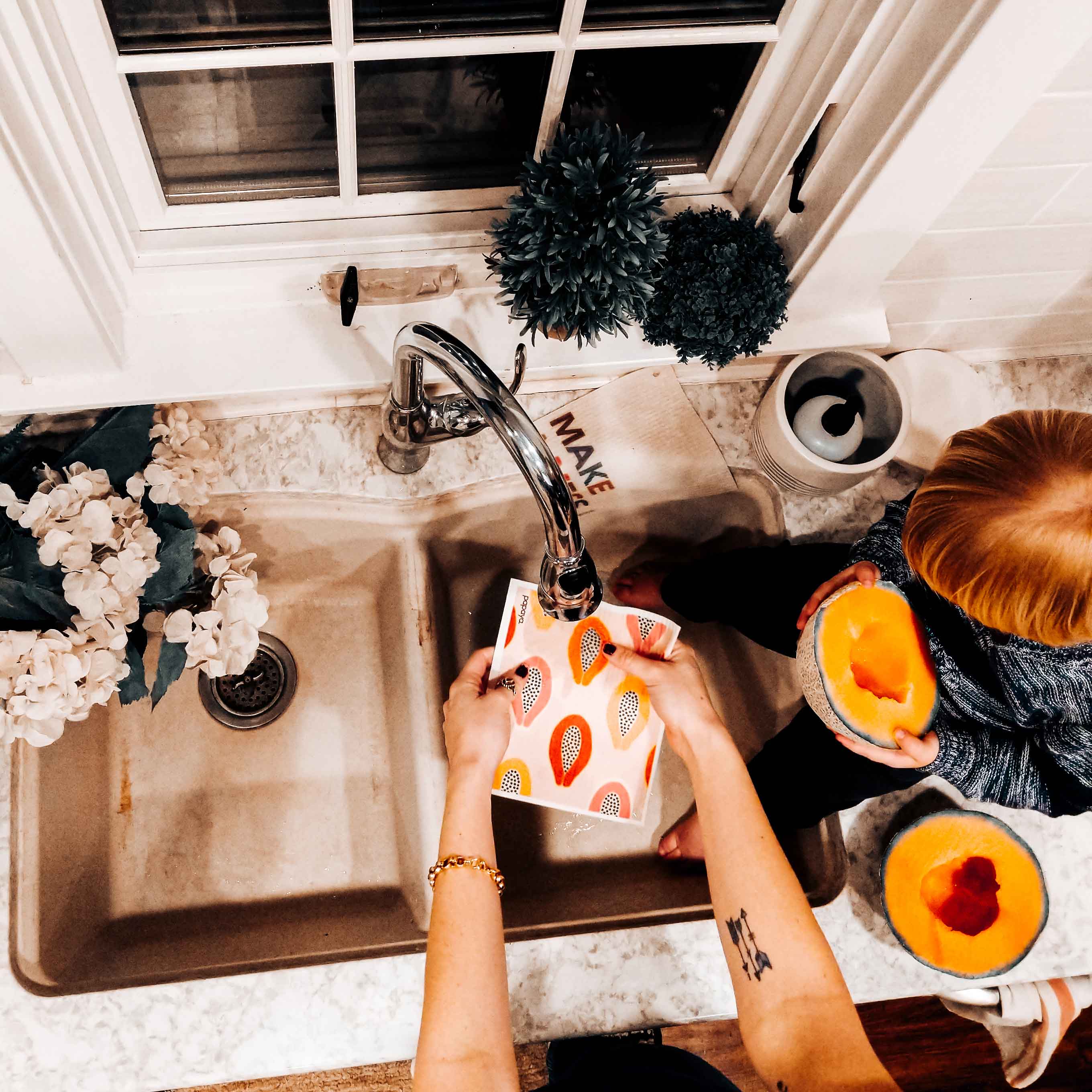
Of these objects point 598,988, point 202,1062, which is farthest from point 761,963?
point 202,1062

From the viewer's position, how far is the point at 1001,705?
3.09 ft

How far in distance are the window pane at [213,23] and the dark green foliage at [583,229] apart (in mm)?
223

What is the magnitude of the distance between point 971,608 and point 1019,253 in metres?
0.49

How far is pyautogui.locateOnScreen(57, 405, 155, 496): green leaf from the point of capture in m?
0.82

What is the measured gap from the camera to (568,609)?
70 cm

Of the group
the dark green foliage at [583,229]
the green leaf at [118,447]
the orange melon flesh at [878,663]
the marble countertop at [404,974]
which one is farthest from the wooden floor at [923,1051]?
the dark green foliage at [583,229]

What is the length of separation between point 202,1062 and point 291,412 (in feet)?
2.46

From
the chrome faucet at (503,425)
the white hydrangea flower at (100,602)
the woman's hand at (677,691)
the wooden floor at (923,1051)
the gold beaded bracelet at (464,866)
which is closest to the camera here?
the chrome faucet at (503,425)

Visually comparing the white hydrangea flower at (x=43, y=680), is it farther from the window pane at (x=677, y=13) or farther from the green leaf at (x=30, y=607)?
the window pane at (x=677, y=13)

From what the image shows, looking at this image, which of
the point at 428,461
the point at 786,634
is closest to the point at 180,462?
the point at 428,461

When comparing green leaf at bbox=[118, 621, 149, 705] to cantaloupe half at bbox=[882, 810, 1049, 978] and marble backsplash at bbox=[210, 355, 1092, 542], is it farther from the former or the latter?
cantaloupe half at bbox=[882, 810, 1049, 978]

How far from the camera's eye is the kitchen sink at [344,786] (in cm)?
92

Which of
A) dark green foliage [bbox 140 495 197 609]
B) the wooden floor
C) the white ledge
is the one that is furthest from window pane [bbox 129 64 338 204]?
the wooden floor

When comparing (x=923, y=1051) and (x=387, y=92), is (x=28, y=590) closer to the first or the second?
(x=387, y=92)
